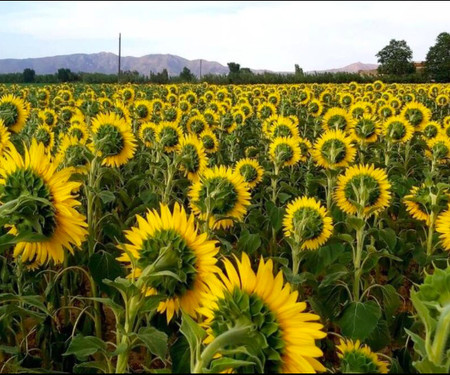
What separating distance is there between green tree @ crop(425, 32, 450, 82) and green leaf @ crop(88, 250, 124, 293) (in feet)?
125

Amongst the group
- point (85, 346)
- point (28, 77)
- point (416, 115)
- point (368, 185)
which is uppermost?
point (28, 77)

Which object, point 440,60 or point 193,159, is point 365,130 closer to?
point 193,159

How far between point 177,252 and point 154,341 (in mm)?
242

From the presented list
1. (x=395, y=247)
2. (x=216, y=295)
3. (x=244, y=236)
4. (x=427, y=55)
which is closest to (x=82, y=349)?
(x=216, y=295)

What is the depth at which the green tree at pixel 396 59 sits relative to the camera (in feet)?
139

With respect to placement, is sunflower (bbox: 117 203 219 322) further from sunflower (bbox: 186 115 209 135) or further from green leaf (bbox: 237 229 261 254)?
sunflower (bbox: 186 115 209 135)

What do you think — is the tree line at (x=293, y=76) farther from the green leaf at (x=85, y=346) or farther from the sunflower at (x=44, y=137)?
the green leaf at (x=85, y=346)

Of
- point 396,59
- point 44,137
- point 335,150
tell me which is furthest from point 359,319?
point 396,59

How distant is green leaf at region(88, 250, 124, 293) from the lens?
2074 mm

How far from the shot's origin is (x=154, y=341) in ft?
4.07

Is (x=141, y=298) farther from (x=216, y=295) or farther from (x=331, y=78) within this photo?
(x=331, y=78)

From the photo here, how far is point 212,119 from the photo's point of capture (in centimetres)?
688

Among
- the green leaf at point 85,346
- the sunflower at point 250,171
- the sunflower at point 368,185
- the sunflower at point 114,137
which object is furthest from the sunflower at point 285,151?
the green leaf at point 85,346

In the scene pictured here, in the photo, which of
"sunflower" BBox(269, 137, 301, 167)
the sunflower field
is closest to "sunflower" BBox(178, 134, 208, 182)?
the sunflower field
